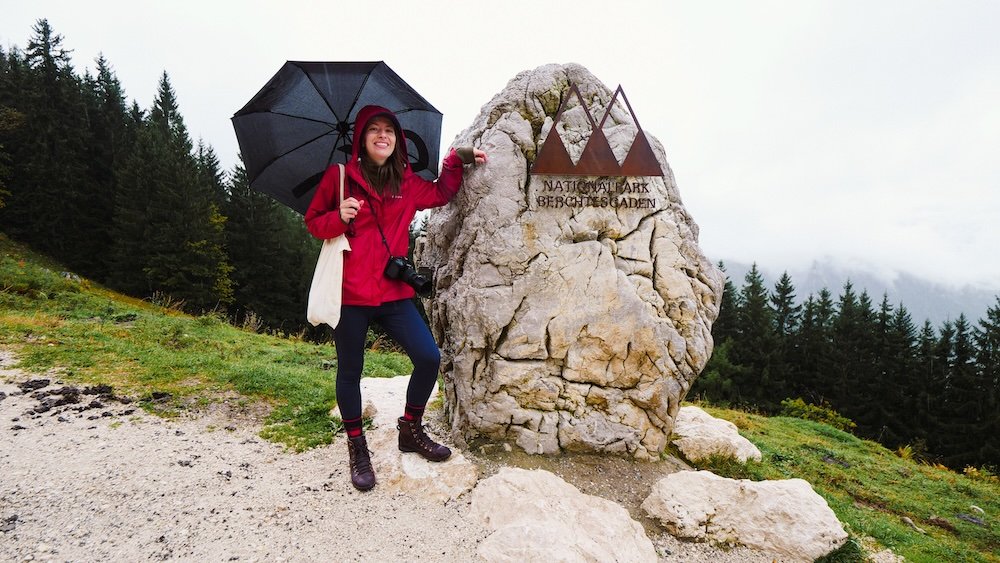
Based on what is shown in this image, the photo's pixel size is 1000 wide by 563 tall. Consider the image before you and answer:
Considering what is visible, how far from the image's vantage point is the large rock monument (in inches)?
209

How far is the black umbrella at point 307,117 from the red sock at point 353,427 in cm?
236

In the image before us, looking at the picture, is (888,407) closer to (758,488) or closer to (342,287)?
(758,488)

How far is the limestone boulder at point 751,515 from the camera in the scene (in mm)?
4306

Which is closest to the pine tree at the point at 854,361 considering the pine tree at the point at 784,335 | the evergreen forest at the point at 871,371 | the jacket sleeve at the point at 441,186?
the evergreen forest at the point at 871,371

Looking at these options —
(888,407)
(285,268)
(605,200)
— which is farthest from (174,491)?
(888,407)

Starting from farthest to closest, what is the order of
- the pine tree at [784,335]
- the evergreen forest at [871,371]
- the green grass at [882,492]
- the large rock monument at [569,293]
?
the pine tree at [784,335]
the evergreen forest at [871,371]
the green grass at [882,492]
the large rock monument at [569,293]

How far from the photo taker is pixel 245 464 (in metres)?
5.02

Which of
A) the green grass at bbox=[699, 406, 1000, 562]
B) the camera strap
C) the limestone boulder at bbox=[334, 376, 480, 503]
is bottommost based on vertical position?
the green grass at bbox=[699, 406, 1000, 562]

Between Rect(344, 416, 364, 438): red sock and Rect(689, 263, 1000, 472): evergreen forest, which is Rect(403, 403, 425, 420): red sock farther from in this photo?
Rect(689, 263, 1000, 472): evergreen forest

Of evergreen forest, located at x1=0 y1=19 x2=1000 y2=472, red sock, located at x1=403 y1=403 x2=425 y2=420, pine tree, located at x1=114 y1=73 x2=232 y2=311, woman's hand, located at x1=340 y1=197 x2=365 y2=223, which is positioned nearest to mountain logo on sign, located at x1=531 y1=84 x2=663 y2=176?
woman's hand, located at x1=340 y1=197 x2=365 y2=223

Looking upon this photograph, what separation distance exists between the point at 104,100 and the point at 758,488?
53801 mm

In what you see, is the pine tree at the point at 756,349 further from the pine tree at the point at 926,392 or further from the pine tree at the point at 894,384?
the pine tree at the point at 926,392

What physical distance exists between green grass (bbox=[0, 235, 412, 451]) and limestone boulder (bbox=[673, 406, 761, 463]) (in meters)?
4.64

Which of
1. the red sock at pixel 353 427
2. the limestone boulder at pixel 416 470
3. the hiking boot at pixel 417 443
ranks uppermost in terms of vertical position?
the red sock at pixel 353 427
